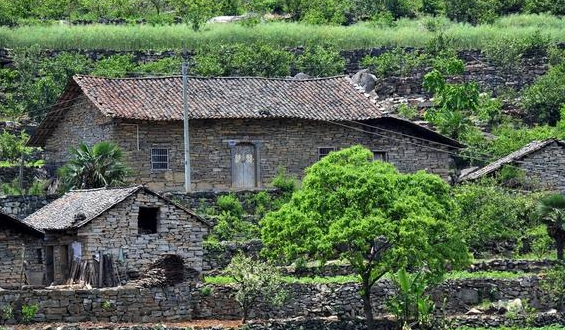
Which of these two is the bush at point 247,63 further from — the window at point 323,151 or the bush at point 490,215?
the bush at point 490,215

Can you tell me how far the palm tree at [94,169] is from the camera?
5681 cm

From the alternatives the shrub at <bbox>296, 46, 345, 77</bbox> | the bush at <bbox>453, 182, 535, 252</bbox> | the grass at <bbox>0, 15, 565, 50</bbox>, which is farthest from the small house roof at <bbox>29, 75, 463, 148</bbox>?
the grass at <bbox>0, 15, 565, 50</bbox>

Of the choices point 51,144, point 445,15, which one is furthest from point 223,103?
point 445,15

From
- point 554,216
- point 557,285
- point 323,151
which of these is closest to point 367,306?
point 557,285

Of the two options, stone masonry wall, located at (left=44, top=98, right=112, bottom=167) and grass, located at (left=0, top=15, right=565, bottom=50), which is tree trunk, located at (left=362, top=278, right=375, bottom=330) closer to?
stone masonry wall, located at (left=44, top=98, right=112, bottom=167)

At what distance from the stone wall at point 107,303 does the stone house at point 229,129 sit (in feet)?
43.7

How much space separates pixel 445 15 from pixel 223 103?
39090mm

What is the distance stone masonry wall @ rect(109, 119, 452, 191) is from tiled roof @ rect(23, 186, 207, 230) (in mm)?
8021

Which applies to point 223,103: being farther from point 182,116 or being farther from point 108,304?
point 108,304

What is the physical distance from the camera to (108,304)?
47406 mm

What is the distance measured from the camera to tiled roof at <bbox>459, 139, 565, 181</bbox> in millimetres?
63281

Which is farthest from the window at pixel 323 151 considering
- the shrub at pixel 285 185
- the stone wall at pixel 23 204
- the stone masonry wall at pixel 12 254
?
the stone masonry wall at pixel 12 254

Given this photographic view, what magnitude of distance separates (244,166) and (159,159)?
343 cm

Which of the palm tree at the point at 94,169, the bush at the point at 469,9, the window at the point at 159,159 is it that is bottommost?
the palm tree at the point at 94,169
